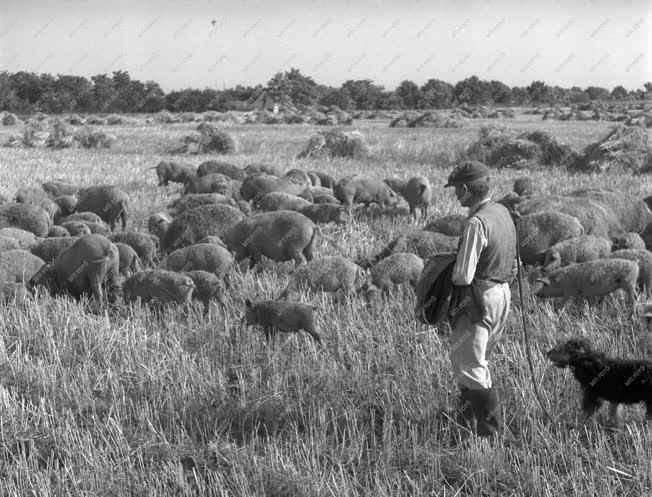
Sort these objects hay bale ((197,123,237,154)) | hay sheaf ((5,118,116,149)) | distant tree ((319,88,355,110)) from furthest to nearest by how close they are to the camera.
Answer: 1. distant tree ((319,88,355,110))
2. hay sheaf ((5,118,116,149))
3. hay bale ((197,123,237,154))

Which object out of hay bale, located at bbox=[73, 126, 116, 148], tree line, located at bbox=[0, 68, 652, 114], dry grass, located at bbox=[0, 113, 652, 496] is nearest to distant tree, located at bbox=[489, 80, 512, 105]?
tree line, located at bbox=[0, 68, 652, 114]

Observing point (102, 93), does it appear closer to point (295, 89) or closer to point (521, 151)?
point (295, 89)

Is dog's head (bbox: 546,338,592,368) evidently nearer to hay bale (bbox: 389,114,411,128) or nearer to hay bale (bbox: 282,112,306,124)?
hay bale (bbox: 389,114,411,128)

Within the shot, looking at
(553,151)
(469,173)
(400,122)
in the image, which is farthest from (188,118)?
(469,173)

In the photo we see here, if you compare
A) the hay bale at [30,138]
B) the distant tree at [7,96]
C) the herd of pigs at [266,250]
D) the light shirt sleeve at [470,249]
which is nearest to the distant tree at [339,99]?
the distant tree at [7,96]

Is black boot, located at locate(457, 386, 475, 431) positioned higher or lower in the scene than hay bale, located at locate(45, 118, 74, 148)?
lower

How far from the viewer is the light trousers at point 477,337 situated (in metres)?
5.27

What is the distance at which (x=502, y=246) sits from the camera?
5188 mm

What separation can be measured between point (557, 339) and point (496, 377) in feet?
3.52

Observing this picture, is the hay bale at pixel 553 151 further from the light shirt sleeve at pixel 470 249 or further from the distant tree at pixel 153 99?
the distant tree at pixel 153 99

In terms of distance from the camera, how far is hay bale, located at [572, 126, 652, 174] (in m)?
20.6

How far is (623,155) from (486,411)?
56.4 ft

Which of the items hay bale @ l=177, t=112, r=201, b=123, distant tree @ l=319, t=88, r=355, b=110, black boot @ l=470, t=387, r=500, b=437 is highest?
distant tree @ l=319, t=88, r=355, b=110

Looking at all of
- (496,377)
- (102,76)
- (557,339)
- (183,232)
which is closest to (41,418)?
(496,377)
